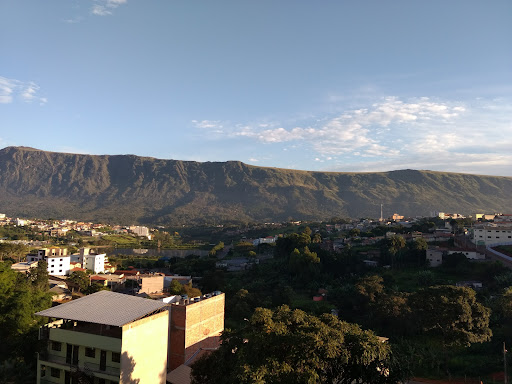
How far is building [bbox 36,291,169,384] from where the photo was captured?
48.0 feet

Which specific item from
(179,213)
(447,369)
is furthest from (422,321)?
(179,213)

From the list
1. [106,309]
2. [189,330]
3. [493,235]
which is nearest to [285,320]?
[106,309]

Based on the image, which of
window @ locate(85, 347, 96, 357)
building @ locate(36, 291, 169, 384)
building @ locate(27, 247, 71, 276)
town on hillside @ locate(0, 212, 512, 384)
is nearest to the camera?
town on hillside @ locate(0, 212, 512, 384)

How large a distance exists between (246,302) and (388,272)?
15983 millimetres

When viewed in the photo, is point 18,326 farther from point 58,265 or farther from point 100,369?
point 58,265

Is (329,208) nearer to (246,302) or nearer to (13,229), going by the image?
(13,229)

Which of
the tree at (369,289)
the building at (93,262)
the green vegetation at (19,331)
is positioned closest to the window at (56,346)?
the green vegetation at (19,331)

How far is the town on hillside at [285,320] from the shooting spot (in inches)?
452

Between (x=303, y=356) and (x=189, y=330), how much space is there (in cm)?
993

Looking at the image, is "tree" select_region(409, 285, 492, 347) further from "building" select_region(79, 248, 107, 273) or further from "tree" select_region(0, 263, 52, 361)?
"building" select_region(79, 248, 107, 273)

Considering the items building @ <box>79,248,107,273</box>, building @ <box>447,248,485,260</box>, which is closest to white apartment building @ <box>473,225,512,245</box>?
building @ <box>447,248,485,260</box>

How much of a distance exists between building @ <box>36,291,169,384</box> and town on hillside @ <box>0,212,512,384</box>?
0.16 feet

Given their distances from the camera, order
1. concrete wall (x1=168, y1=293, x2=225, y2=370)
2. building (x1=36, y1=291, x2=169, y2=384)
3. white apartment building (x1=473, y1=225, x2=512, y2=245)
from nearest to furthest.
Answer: building (x1=36, y1=291, x2=169, y2=384)
concrete wall (x1=168, y1=293, x2=225, y2=370)
white apartment building (x1=473, y1=225, x2=512, y2=245)

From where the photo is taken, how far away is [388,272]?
3853 centimetres
